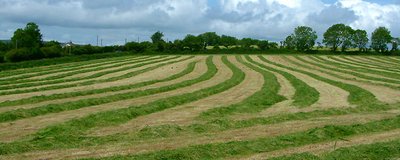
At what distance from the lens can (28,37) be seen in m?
122

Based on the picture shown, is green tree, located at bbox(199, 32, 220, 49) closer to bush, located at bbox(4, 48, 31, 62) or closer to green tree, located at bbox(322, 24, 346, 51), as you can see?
green tree, located at bbox(322, 24, 346, 51)

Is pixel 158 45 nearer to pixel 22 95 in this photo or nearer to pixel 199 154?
pixel 22 95

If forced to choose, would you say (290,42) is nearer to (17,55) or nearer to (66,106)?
(17,55)

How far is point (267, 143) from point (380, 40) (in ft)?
433

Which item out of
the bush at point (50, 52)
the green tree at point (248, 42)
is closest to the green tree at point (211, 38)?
the green tree at point (248, 42)

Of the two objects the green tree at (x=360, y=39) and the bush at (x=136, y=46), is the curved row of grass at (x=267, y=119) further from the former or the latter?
the green tree at (x=360, y=39)

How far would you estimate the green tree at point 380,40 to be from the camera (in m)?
135

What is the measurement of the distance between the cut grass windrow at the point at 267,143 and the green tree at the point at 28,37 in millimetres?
103816

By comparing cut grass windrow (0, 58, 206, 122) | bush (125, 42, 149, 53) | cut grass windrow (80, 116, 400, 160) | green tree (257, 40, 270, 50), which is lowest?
cut grass windrow (0, 58, 206, 122)

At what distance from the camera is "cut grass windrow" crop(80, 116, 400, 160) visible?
1270 centimetres

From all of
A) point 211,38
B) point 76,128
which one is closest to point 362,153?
point 76,128

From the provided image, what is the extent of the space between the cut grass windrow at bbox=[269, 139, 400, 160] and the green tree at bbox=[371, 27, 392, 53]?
126912 millimetres

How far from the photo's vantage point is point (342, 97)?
2867 centimetres

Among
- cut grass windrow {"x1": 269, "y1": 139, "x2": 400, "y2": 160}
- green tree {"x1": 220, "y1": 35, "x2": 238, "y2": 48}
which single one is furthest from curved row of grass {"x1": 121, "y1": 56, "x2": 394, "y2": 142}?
green tree {"x1": 220, "y1": 35, "x2": 238, "y2": 48}
